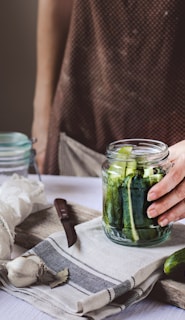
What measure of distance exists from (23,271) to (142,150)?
0.27m

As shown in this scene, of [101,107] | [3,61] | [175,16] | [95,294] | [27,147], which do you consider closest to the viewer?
[95,294]

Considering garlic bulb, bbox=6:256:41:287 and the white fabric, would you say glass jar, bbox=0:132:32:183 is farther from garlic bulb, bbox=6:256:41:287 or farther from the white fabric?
garlic bulb, bbox=6:256:41:287

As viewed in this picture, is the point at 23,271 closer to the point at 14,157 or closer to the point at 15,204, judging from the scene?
the point at 15,204

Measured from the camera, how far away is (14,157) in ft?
4.07

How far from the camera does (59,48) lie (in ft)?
5.60

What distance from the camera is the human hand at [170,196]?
892 millimetres

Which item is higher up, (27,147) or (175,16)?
(175,16)

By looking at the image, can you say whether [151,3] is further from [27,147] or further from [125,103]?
[27,147]

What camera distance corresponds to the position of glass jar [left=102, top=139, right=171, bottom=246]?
2.92ft

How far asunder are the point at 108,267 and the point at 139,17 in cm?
74

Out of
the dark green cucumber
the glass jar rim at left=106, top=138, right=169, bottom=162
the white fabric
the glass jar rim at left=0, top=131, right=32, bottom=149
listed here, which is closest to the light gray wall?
the glass jar rim at left=0, top=131, right=32, bottom=149

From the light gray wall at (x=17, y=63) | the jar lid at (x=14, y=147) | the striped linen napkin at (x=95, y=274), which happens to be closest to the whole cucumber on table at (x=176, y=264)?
the striped linen napkin at (x=95, y=274)

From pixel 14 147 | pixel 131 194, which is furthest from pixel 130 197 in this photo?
pixel 14 147

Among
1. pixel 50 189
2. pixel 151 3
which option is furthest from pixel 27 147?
pixel 151 3
